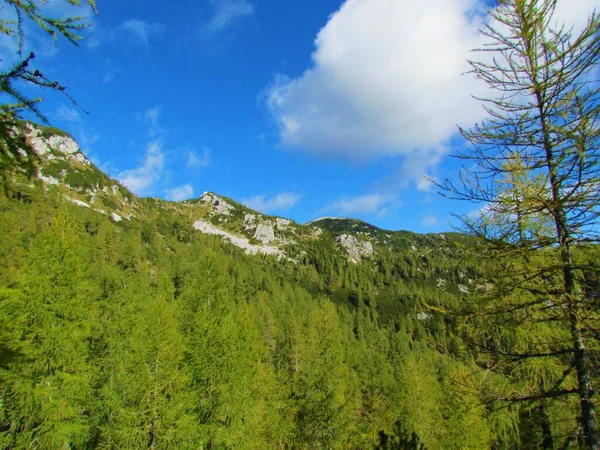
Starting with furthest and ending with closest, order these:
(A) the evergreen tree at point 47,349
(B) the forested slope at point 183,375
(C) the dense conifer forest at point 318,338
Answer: (A) the evergreen tree at point 47,349
(B) the forested slope at point 183,375
(C) the dense conifer forest at point 318,338

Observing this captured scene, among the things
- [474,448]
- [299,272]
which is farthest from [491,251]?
[299,272]

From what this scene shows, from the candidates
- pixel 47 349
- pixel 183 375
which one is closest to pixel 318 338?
pixel 183 375

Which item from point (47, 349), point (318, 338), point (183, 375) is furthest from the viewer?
point (318, 338)

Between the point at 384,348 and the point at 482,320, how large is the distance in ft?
280

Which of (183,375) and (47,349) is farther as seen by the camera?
(183,375)


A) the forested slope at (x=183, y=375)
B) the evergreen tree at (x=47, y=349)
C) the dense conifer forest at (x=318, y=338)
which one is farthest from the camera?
the evergreen tree at (x=47, y=349)

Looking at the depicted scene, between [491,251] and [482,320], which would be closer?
[491,251]

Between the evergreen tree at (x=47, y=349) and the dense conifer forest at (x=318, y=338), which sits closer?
the dense conifer forest at (x=318, y=338)

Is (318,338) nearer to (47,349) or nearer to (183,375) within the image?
(183,375)

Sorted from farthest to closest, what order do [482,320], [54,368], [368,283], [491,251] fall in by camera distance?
1. [368,283]
2. [54,368]
3. [482,320]
4. [491,251]

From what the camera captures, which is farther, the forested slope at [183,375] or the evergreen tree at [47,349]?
the evergreen tree at [47,349]

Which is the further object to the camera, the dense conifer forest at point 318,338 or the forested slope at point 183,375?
the forested slope at point 183,375

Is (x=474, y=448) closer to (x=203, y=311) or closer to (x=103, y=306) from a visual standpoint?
(x=203, y=311)

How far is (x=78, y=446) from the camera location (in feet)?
52.4
